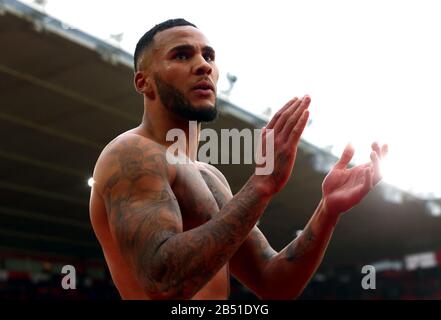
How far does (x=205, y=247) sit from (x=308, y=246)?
880mm

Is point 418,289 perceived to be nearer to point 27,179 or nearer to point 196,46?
point 27,179

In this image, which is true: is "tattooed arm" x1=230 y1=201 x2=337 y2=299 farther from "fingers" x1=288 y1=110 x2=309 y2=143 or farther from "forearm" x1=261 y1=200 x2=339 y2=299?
"fingers" x1=288 y1=110 x2=309 y2=143

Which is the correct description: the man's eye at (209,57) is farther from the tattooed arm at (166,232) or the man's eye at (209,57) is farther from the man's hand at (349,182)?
the man's hand at (349,182)

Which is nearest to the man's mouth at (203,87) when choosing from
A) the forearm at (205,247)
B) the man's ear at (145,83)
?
the man's ear at (145,83)

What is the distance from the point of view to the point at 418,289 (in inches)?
1330

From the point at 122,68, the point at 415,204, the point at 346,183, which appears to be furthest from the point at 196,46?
the point at 415,204

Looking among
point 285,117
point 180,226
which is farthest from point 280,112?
point 180,226

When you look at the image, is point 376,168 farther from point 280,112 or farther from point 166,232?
point 166,232

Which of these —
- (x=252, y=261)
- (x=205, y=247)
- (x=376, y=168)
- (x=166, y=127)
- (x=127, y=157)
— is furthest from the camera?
(x=252, y=261)

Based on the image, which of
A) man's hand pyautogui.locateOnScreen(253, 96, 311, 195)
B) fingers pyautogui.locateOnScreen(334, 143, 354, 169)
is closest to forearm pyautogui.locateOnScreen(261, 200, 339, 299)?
fingers pyautogui.locateOnScreen(334, 143, 354, 169)

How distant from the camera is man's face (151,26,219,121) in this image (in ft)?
10.6

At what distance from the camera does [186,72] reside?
3242 millimetres

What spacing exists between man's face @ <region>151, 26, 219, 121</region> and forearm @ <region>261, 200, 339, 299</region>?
2.42ft
